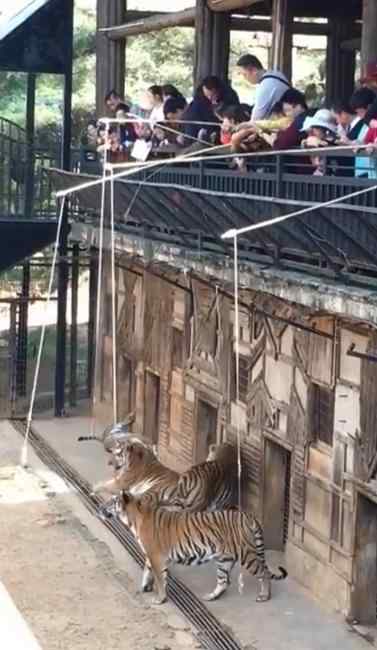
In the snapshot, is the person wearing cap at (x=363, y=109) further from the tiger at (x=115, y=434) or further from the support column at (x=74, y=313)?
the support column at (x=74, y=313)

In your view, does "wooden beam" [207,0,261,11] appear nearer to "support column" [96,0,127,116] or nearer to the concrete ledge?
A: "support column" [96,0,127,116]

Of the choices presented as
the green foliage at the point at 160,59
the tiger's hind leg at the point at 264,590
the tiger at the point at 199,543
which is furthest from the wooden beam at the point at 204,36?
the green foliage at the point at 160,59

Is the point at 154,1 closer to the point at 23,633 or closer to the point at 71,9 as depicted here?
the point at 71,9

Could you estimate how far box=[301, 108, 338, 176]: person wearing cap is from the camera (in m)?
11.9

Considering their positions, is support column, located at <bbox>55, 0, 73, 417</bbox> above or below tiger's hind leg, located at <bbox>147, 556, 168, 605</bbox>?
above

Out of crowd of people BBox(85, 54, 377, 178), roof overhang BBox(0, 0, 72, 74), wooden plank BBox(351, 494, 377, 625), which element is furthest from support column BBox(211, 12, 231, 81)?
wooden plank BBox(351, 494, 377, 625)

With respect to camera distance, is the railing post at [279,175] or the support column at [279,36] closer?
the railing post at [279,175]

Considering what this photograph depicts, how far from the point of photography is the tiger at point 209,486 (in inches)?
603

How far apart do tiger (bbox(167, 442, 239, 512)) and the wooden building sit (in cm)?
22

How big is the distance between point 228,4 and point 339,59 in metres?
3.33

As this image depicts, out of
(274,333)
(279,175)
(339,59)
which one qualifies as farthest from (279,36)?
(279,175)

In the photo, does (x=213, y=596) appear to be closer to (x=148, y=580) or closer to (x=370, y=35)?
(x=148, y=580)

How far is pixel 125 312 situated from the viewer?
813 inches

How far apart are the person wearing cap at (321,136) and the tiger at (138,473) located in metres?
4.42
